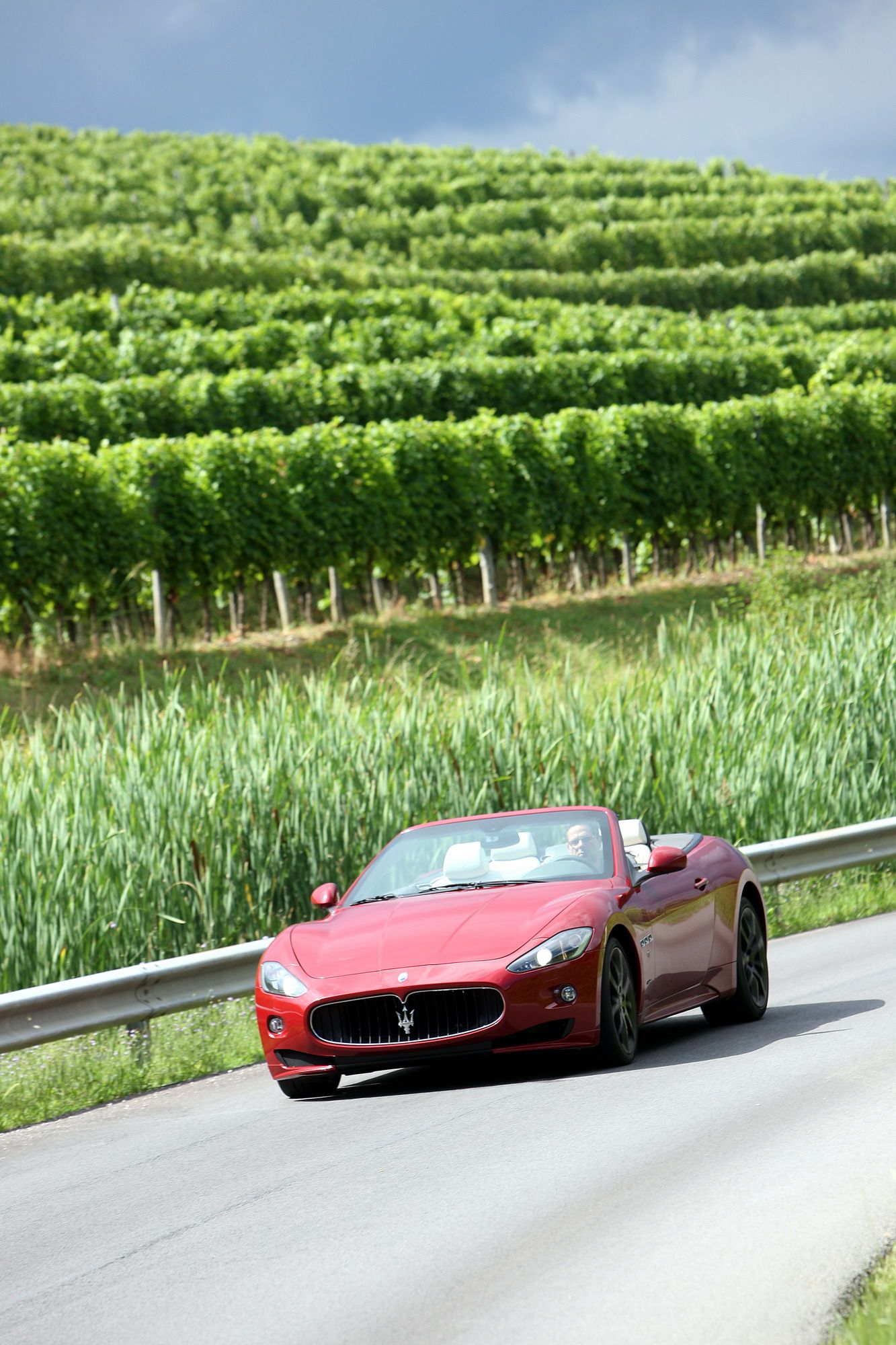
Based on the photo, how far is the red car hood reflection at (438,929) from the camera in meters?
7.31

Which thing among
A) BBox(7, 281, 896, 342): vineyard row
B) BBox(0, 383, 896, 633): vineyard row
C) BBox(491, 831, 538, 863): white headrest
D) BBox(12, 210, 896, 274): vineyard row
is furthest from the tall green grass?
BBox(12, 210, 896, 274): vineyard row

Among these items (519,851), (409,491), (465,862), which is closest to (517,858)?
(519,851)

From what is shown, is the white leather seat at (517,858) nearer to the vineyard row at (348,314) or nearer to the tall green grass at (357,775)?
the tall green grass at (357,775)

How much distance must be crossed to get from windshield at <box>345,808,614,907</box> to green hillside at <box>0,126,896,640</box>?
21864 millimetres

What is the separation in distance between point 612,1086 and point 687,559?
49435 mm

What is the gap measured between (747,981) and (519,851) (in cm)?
160

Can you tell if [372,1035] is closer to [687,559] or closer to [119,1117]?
[119,1117]

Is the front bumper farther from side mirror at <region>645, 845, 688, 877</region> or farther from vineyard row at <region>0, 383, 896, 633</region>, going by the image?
vineyard row at <region>0, 383, 896, 633</region>

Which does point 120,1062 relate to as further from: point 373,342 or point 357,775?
point 373,342

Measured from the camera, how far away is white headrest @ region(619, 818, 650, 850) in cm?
880

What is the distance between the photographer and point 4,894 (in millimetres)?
10211

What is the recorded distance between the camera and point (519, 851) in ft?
27.9

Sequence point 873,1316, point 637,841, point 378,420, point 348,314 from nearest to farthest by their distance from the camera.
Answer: point 873,1316
point 637,841
point 378,420
point 348,314

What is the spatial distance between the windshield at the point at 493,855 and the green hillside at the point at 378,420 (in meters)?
21.9
